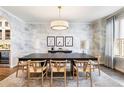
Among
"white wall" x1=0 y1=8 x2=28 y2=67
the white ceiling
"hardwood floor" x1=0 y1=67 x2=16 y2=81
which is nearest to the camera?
"hardwood floor" x1=0 y1=67 x2=16 y2=81

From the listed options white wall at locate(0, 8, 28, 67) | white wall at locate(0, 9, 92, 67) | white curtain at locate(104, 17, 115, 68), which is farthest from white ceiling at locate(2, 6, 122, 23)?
white wall at locate(0, 9, 92, 67)

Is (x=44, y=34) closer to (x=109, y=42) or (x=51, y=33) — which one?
(x=51, y=33)

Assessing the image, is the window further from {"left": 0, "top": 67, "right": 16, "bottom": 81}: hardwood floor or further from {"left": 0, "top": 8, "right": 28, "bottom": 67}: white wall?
{"left": 0, "top": 8, "right": 28, "bottom": 67}: white wall

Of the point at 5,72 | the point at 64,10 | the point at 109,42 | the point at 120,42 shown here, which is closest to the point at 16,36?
the point at 5,72

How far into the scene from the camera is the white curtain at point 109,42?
679 centimetres

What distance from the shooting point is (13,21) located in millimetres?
6996

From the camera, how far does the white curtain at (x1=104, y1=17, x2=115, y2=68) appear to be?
22.3 feet

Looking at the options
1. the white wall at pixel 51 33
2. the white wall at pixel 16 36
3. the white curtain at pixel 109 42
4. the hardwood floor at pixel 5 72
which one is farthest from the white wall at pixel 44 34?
the hardwood floor at pixel 5 72

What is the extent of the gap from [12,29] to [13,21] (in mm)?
425

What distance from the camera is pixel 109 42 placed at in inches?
281

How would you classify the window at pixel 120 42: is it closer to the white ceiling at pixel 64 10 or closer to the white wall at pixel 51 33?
the white ceiling at pixel 64 10
